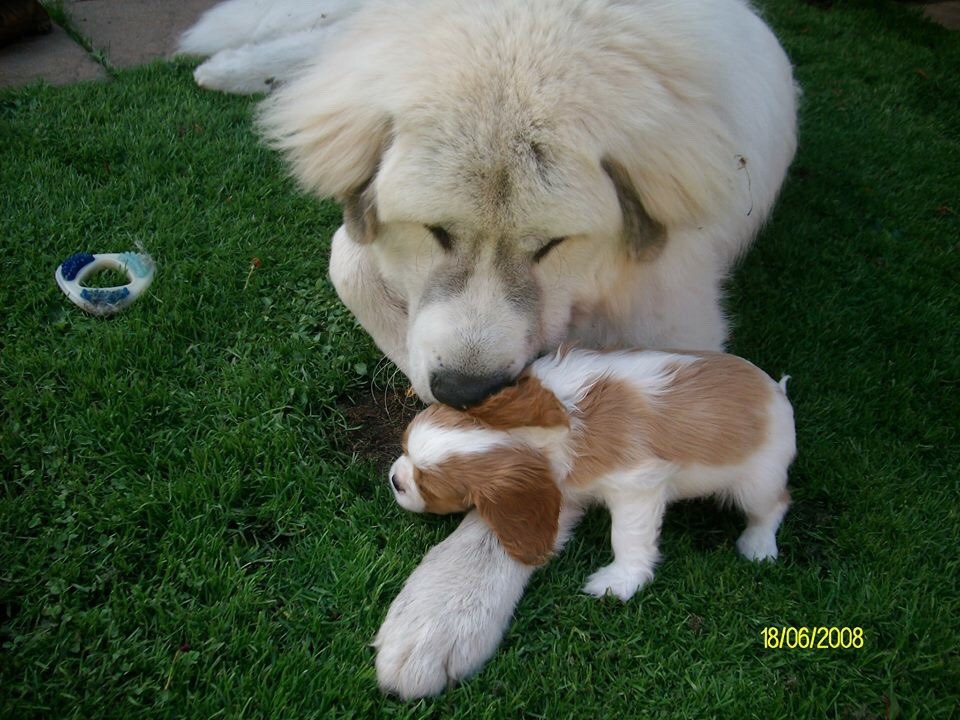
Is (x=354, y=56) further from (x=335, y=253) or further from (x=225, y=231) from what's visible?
(x=225, y=231)

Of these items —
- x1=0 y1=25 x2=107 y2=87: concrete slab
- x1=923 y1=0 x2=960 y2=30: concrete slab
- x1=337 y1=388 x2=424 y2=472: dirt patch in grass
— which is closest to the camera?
x1=337 y1=388 x2=424 y2=472: dirt patch in grass

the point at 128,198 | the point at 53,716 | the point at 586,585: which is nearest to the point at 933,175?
the point at 586,585

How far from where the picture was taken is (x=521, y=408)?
7.18 ft

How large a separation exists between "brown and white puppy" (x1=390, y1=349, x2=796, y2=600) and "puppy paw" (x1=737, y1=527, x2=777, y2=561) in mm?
26

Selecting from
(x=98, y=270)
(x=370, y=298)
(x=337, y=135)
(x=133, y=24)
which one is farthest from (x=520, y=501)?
(x=133, y=24)

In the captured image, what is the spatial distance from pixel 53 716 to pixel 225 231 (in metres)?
2.39

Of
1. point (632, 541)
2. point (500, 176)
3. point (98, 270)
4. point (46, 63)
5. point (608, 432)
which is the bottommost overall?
point (46, 63)

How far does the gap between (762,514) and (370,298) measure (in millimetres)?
1515

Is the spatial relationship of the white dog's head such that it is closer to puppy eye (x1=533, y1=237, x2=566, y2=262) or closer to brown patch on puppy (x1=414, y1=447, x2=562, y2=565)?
puppy eye (x1=533, y1=237, x2=566, y2=262)

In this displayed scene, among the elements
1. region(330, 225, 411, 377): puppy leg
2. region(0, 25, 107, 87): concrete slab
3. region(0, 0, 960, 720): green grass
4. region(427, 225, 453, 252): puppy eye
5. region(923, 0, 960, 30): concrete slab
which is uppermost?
region(427, 225, 453, 252): puppy eye

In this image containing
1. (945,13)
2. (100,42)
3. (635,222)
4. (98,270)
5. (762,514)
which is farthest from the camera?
(945,13)

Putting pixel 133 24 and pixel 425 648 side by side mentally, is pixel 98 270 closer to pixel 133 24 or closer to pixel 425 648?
pixel 425 648

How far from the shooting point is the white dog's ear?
7.43ft

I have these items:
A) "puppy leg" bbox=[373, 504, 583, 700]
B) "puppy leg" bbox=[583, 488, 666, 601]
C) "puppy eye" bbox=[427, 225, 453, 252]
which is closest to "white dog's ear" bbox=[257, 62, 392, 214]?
"puppy eye" bbox=[427, 225, 453, 252]
